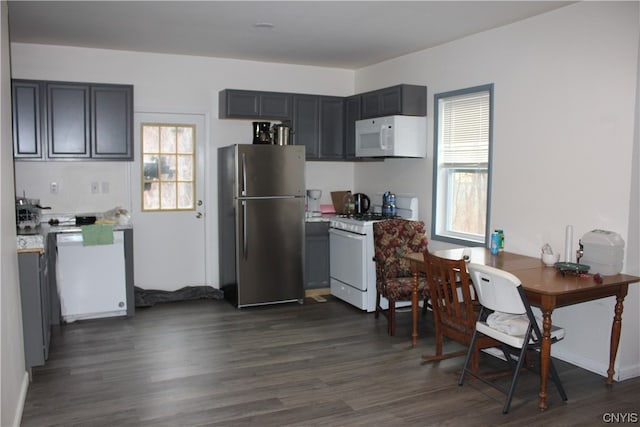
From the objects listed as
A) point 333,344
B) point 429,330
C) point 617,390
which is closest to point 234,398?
point 333,344

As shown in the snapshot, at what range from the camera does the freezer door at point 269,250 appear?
5.47 meters

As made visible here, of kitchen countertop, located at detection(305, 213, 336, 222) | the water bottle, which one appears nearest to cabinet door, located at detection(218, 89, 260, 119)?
kitchen countertop, located at detection(305, 213, 336, 222)

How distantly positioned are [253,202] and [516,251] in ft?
8.14

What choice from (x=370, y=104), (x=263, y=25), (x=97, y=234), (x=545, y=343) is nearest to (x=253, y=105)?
(x=370, y=104)

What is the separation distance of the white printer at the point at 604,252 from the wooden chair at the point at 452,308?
0.82 m

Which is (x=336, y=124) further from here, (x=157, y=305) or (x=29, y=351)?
(x=29, y=351)

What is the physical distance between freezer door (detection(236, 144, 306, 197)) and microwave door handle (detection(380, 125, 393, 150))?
0.80 metres

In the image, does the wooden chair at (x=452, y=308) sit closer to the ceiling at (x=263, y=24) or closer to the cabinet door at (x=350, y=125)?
the ceiling at (x=263, y=24)

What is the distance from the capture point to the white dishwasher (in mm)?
4969

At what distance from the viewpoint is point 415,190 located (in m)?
5.67

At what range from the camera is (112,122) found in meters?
5.38

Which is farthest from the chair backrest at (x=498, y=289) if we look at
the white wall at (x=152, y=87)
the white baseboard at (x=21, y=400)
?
the white wall at (x=152, y=87)

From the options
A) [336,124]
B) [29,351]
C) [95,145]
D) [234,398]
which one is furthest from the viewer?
[336,124]

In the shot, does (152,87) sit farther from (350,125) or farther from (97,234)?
(350,125)
